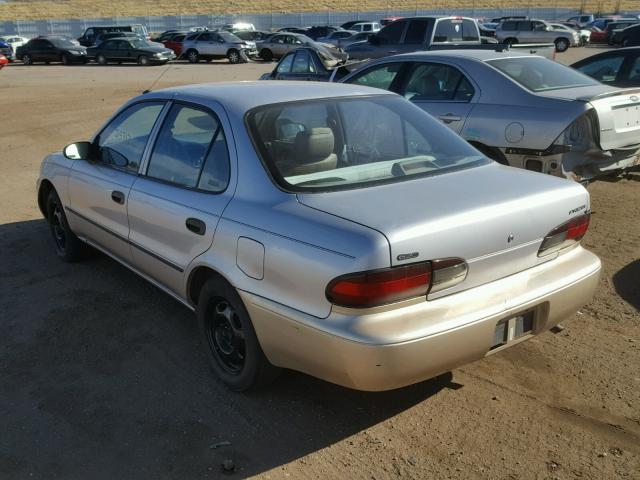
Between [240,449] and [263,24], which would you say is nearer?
[240,449]

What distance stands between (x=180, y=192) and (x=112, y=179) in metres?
1.00

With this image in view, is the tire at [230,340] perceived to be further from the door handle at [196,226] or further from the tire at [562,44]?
the tire at [562,44]

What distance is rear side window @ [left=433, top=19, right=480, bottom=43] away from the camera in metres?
14.9

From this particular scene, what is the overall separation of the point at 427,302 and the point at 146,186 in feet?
6.94

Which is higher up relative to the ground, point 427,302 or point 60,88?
point 427,302

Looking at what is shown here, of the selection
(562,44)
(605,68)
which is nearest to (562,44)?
(562,44)

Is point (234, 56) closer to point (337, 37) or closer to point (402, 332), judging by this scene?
point (337, 37)

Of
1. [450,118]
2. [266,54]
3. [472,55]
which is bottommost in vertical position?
[266,54]

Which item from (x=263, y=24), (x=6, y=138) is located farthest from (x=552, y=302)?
(x=263, y=24)

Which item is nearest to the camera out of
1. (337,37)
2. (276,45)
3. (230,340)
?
(230,340)

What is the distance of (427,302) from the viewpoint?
2.82 meters

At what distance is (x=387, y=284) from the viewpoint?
2688mm

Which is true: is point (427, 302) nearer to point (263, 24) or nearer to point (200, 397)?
point (200, 397)

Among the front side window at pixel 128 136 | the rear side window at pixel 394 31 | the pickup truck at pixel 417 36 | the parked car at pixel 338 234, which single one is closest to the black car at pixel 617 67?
the pickup truck at pixel 417 36
